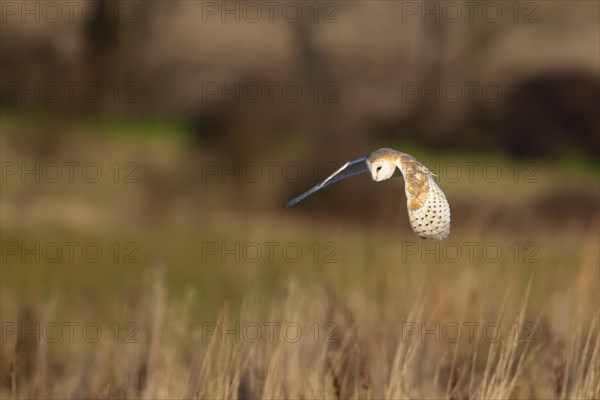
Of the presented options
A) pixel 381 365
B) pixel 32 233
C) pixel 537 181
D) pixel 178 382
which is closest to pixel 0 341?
pixel 178 382

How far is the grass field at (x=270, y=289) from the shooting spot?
3662 millimetres

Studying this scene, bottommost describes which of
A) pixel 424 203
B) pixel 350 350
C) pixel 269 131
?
pixel 350 350

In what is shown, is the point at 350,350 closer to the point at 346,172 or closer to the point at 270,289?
the point at 346,172

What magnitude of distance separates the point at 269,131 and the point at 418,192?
38.5 ft

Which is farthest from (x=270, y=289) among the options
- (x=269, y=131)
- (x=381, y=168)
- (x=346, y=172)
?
(x=269, y=131)

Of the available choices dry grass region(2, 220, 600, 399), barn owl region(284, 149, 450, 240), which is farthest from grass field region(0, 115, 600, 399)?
barn owl region(284, 149, 450, 240)

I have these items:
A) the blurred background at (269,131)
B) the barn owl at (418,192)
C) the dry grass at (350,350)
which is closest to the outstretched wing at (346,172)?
the barn owl at (418,192)

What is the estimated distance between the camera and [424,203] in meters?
2.01

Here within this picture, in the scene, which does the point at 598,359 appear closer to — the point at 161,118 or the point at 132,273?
the point at 132,273

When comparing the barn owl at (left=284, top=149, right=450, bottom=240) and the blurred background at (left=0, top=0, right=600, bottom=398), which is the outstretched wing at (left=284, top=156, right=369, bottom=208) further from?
the blurred background at (left=0, top=0, right=600, bottom=398)

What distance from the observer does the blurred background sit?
9578 millimetres

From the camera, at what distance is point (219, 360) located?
340 cm

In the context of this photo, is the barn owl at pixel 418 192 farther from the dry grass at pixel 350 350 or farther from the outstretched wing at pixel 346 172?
the dry grass at pixel 350 350

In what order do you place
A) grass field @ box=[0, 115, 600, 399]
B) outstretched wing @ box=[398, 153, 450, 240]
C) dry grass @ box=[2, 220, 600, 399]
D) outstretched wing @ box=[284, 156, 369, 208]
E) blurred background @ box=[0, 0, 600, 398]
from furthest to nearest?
blurred background @ box=[0, 0, 600, 398], grass field @ box=[0, 115, 600, 399], dry grass @ box=[2, 220, 600, 399], outstretched wing @ box=[284, 156, 369, 208], outstretched wing @ box=[398, 153, 450, 240]
